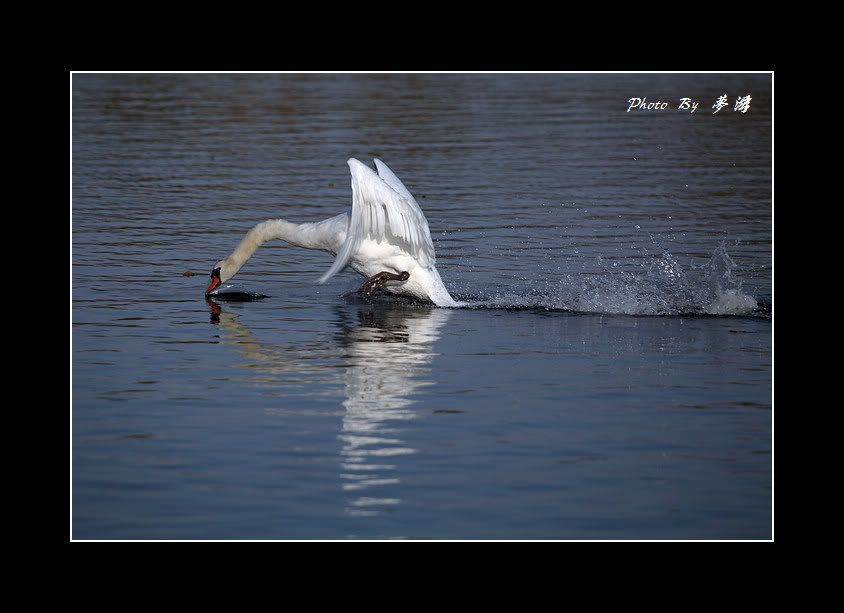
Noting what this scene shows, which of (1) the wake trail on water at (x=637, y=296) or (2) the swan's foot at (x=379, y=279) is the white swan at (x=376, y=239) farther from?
(1) the wake trail on water at (x=637, y=296)

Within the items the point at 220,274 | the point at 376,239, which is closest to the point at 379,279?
the point at 376,239

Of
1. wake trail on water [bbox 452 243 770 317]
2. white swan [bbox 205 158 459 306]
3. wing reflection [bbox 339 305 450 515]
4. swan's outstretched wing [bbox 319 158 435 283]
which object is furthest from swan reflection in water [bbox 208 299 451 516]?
wake trail on water [bbox 452 243 770 317]

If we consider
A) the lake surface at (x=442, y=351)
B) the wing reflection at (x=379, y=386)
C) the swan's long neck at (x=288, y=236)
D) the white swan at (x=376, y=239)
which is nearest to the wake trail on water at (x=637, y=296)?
the lake surface at (x=442, y=351)

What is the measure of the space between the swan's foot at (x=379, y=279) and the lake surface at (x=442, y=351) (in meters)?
0.25

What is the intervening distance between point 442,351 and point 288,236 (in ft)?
11.3

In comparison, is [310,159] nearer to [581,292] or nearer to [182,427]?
[581,292]

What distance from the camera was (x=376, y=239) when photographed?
13.3 metres

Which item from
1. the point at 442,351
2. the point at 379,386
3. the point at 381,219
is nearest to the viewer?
the point at 379,386

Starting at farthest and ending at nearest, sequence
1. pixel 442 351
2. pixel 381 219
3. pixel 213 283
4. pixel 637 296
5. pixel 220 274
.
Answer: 1. pixel 220 274
2. pixel 213 283
3. pixel 637 296
4. pixel 381 219
5. pixel 442 351

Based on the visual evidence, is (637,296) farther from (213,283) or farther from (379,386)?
(213,283)

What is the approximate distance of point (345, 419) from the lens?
932 centimetres

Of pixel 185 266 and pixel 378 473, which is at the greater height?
pixel 185 266

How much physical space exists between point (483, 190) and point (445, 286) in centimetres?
633

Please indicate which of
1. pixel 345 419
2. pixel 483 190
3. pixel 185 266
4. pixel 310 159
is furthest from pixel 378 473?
pixel 310 159
